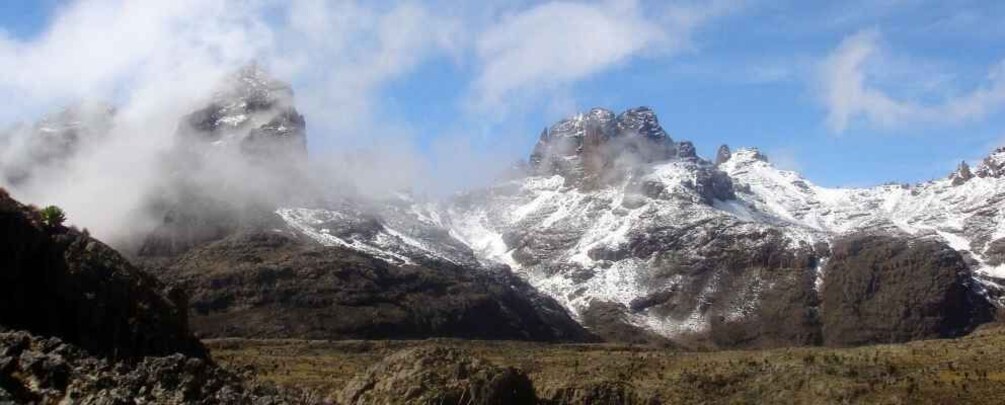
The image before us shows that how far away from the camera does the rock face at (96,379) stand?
20.2 meters

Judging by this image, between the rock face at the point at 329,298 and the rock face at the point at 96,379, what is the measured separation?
121648 mm

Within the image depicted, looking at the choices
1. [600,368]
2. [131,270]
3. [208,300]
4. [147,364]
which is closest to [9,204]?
[131,270]

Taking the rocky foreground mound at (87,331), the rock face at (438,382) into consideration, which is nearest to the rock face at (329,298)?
the rock face at (438,382)

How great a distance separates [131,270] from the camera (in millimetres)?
34969

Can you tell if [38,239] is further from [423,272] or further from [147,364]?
[423,272]

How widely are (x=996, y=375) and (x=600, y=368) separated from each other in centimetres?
2421

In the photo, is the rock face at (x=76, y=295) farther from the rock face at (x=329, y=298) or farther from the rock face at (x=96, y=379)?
the rock face at (x=329, y=298)

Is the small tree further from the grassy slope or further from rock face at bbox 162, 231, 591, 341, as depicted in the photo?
rock face at bbox 162, 231, 591, 341

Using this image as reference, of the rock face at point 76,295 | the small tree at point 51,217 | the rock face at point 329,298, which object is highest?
the rock face at point 329,298

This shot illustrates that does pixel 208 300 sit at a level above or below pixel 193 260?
below

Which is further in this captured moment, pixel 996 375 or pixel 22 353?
Result: pixel 996 375

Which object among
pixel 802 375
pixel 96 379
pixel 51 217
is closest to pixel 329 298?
pixel 802 375

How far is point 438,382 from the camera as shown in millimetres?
40188

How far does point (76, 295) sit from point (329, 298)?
443ft
